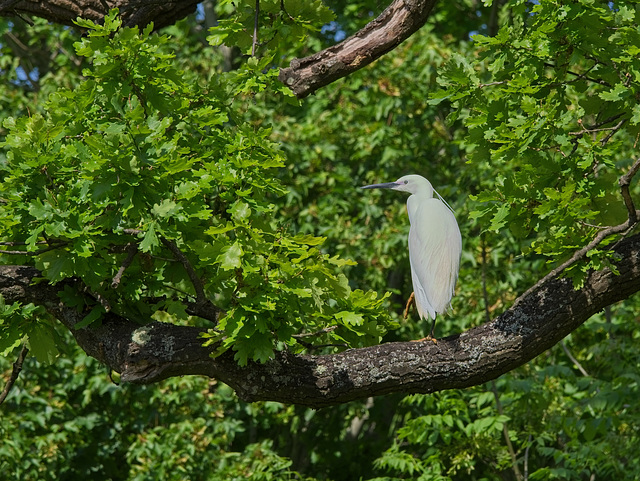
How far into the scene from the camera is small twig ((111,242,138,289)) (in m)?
3.03

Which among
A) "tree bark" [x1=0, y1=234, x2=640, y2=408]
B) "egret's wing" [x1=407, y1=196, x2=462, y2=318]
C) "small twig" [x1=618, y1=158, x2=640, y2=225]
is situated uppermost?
"egret's wing" [x1=407, y1=196, x2=462, y2=318]

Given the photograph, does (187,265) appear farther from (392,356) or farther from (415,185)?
(415,185)

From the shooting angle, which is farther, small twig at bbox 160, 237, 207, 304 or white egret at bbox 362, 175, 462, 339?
white egret at bbox 362, 175, 462, 339

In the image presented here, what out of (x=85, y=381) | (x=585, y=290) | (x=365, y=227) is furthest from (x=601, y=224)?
(x=85, y=381)

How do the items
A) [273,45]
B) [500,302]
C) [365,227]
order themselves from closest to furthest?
[273,45], [500,302], [365,227]

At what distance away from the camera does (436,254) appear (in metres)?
3.68

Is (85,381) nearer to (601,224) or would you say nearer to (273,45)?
(273,45)

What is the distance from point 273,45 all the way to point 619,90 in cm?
162

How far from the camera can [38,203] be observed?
282 cm

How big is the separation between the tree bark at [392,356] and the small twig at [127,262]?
23cm

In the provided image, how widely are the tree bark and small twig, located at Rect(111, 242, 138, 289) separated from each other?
0.74ft

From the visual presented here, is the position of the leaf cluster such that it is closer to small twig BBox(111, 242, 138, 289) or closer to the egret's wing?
small twig BBox(111, 242, 138, 289)

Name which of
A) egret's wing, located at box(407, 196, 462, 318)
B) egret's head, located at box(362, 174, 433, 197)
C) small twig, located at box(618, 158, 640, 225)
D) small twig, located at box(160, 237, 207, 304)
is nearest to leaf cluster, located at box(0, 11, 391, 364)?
small twig, located at box(160, 237, 207, 304)

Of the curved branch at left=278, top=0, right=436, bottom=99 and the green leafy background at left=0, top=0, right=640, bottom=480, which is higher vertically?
the curved branch at left=278, top=0, right=436, bottom=99
